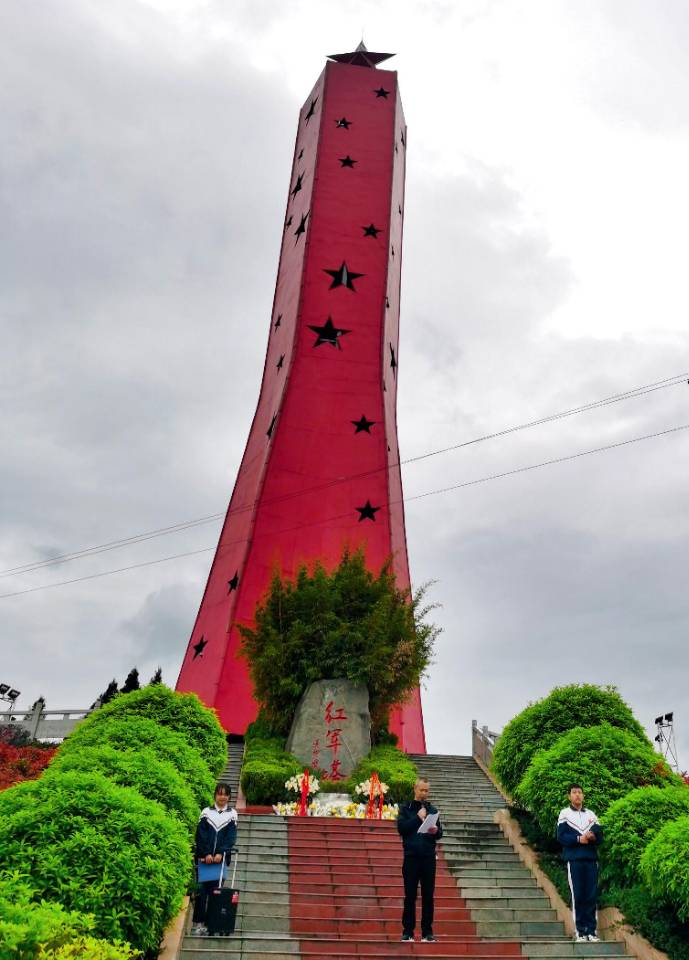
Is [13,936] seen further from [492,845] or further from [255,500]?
[255,500]

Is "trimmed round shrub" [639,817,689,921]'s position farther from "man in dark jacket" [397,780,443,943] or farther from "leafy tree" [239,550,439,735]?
"leafy tree" [239,550,439,735]

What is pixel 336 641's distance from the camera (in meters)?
15.5

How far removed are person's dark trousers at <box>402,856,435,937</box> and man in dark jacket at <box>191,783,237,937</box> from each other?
Answer: 1.43 meters

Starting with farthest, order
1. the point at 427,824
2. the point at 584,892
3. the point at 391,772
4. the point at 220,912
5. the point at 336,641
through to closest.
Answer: the point at 336,641 < the point at 391,772 < the point at 584,892 < the point at 220,912 < the point at 427,824

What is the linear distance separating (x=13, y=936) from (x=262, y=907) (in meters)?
4.68

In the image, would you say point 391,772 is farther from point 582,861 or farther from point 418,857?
point 418,857

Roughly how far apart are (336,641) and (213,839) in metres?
9.06

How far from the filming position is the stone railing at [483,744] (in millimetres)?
17031

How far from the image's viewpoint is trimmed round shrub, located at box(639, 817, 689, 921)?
6375 millimetres

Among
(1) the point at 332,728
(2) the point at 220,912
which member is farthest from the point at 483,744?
(2) the point at 220,912

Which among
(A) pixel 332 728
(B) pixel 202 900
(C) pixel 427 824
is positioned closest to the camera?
(C) pixel 427 824

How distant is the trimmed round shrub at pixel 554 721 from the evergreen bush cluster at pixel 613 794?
0.04 ft

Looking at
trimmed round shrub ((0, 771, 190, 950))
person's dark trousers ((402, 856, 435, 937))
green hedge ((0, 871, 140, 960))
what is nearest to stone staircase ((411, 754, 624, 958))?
person's dark trousers ((402, 856, 435, 937))

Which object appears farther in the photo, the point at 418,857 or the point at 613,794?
the point at 613,794
